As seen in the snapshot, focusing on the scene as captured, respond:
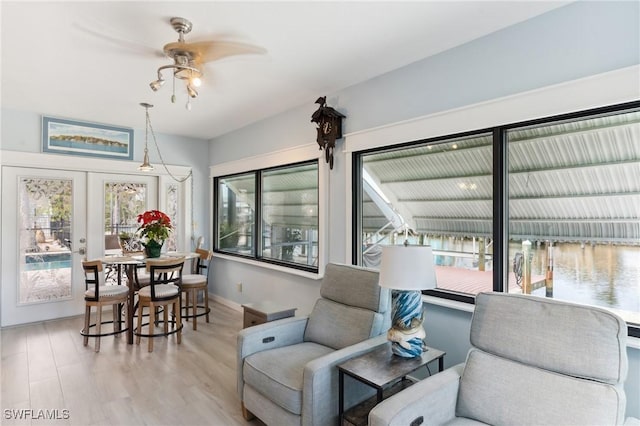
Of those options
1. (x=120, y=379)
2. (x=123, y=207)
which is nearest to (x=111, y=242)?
(x=123, y=207)

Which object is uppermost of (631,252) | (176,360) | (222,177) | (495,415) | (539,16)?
(539,16)

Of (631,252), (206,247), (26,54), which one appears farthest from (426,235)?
(206,247)

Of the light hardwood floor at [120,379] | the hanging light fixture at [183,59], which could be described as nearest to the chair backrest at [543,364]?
the light hardwood floor at [120,379]

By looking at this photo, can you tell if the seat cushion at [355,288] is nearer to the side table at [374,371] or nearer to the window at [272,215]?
the side table at [374,371]

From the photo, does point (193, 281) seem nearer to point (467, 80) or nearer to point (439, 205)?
point (439, 205)

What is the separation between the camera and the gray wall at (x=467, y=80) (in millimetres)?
1879

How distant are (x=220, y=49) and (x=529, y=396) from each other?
9.32 feet

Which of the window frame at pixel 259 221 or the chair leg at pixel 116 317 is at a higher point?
the window frame at pixel 259 221

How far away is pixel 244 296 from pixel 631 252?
4.14 m

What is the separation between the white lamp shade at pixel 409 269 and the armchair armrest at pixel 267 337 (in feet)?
3.13

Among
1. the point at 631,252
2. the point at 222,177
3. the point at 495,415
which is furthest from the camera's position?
the point at 222,177

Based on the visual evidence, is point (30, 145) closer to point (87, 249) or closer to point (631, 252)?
point (87, 249)

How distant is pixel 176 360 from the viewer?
10.8 ft

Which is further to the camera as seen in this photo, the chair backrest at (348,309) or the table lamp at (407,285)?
the chair backrest at (348,309)
